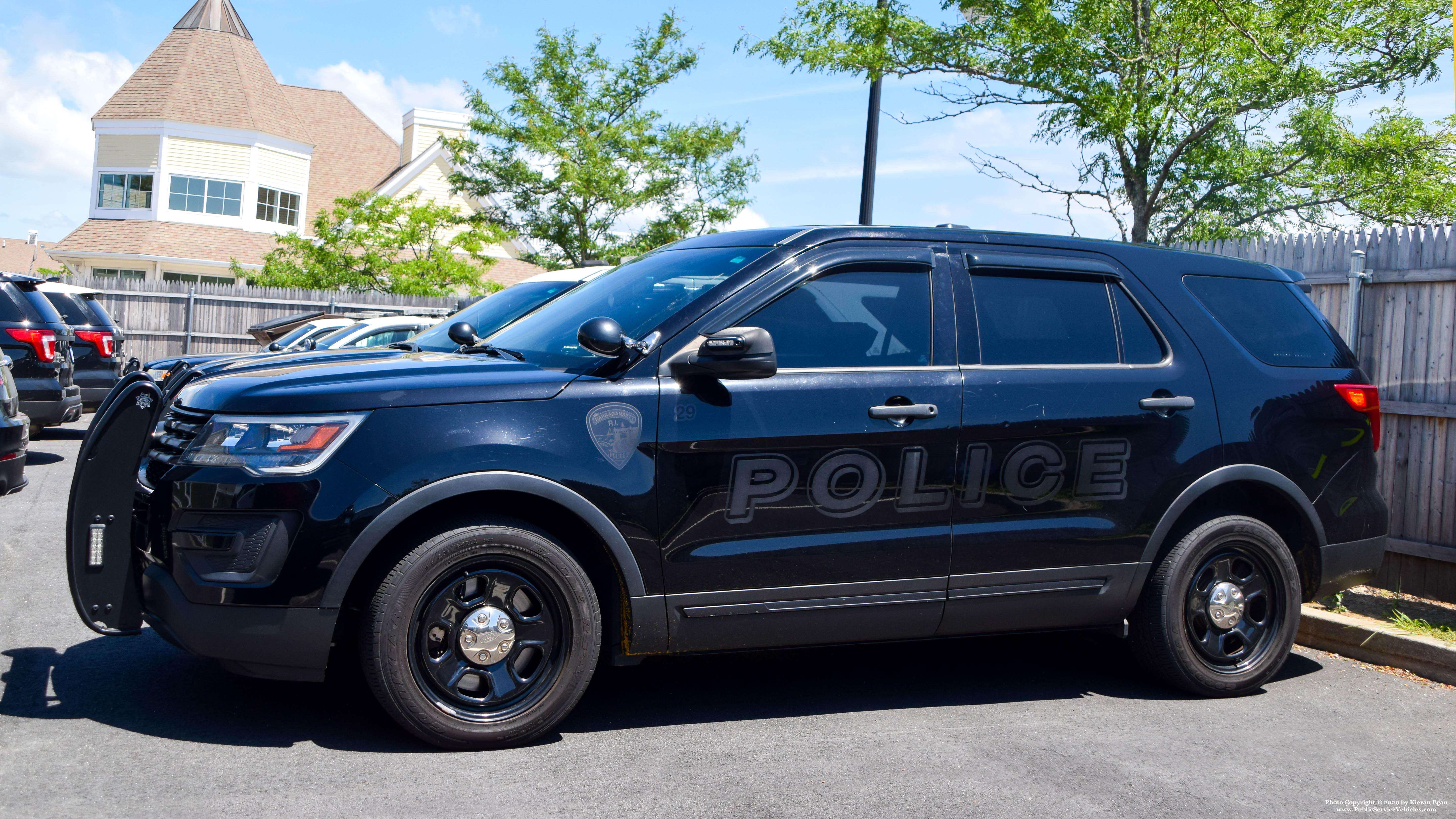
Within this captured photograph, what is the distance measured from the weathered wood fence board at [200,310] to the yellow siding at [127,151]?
1207cm

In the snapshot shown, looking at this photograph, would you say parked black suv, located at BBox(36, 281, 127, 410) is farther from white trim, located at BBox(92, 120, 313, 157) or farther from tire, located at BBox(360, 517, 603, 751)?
white trim, located at BBox(92, 120, 313, 157)

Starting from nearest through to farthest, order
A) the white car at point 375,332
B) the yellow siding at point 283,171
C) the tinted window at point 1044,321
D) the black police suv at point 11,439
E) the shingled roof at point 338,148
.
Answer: the tinted window at point 1044,321 → the black police suv at point 11,439 → the white car at point 375,332 → the yellow siding at point 283,171 → the shingled roof at point 338,148

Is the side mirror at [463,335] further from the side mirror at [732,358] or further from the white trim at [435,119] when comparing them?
the white trim at [435,119]

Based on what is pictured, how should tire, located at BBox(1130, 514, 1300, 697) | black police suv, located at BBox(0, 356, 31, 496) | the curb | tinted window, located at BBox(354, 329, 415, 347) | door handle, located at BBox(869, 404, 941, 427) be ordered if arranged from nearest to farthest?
door handle, located at BBox(869, 404, 941, 427), tire, located at BBox(1130, 514, 1300, 697), the curb, black police suv, located at BBox(0, 356, 31, 496), tinted window, located at BBox(354, 329, 415, 347)

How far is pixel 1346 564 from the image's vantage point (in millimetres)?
5414

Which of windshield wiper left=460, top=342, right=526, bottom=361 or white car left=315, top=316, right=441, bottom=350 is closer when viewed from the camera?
windshield wiper left=460, top=342, right=526, bottom=361

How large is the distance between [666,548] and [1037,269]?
2.03m

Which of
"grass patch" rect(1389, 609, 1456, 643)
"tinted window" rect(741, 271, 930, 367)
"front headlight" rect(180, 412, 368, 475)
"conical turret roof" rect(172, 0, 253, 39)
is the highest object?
"conical turret roof" rect(172, 0, 253, 39)

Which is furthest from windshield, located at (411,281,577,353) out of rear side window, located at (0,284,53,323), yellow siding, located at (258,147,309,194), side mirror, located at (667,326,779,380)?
yellow siding, located at (258,147,309,194)

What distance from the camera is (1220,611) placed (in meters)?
5.16

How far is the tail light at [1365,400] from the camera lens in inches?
214

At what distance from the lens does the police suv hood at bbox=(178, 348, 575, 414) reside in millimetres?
3922

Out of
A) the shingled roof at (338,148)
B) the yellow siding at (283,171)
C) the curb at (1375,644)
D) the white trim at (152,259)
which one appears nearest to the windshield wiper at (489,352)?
the curb at (1375,644)

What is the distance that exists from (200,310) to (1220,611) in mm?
21287
